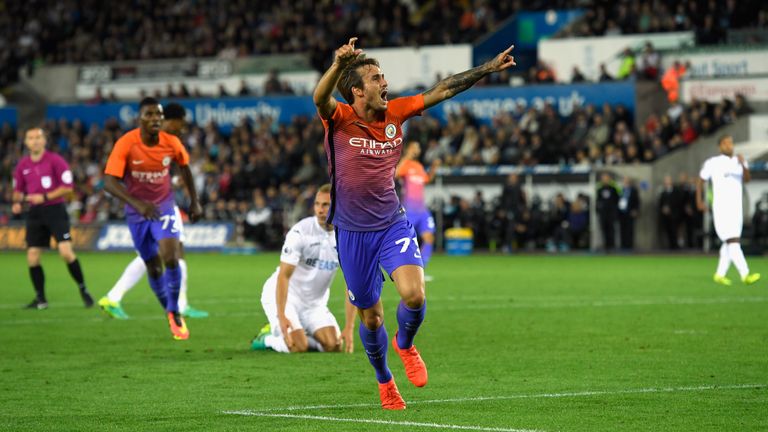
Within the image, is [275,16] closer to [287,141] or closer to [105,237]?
[287,141]

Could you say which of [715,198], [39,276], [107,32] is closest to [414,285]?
[39,276]

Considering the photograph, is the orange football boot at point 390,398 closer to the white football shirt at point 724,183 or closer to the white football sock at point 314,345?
the white football sock at point 314,345

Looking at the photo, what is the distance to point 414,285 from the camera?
914 centimetres

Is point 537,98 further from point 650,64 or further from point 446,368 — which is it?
point 446,368

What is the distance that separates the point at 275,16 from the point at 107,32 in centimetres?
778

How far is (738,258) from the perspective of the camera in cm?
2152

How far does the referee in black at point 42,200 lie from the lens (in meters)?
18.7

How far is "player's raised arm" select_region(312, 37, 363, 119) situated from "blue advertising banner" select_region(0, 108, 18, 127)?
4140 cm

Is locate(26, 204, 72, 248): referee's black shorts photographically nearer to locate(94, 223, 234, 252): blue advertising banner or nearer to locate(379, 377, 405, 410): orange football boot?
locate(379, 377, 405, 410): orange football boot

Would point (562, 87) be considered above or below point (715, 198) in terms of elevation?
above

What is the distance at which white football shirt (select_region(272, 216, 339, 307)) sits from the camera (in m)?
13.0

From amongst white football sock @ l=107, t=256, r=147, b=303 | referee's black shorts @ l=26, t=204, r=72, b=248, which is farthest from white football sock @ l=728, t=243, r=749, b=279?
referee's black shorts @ l=26, t=204, r=72, b=248

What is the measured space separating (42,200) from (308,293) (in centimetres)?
667

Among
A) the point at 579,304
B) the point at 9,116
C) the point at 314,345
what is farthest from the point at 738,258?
the point at 9,116
